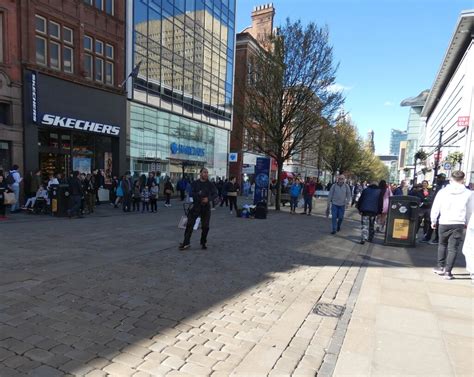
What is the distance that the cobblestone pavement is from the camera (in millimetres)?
3102

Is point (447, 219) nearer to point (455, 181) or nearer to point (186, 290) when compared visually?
point (455, 181)

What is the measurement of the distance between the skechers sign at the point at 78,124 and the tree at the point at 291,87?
7.32 meters

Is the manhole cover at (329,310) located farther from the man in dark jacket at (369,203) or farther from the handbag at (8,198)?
the handbag at (8,198)

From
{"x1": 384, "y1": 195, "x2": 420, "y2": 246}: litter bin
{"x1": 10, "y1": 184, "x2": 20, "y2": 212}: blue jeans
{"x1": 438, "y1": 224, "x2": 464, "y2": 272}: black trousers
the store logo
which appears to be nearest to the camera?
{"x1": 438, "y1": 224, "x2": 464, "y2": 272}: black trousers

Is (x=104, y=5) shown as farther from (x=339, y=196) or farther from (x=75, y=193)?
(x=339, y=196)

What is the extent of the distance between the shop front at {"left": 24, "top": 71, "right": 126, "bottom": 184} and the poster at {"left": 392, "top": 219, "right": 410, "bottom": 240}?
14481mm

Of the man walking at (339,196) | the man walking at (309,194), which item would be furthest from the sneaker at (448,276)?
the man walking at (309,194)

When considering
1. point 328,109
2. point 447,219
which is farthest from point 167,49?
point 447,219

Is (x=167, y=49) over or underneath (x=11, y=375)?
over

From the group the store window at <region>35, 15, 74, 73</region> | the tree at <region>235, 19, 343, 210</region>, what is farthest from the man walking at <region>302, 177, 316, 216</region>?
the store window at <region>35, 15, 74, 73</region>

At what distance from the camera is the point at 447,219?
6297 mm

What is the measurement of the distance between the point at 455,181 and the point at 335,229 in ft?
17.2

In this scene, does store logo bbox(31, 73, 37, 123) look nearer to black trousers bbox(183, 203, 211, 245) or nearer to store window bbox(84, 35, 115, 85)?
store window bbox(84, 35, 115, 85)

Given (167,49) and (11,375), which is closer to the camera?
(11,375)
